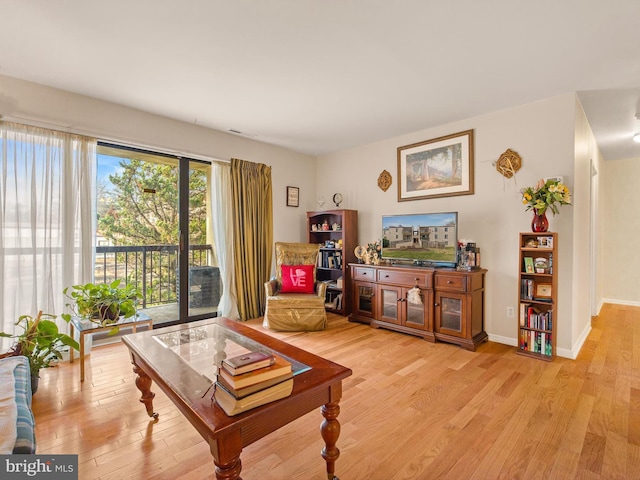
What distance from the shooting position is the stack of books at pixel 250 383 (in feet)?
3.66

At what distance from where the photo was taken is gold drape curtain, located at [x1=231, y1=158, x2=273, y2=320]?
4.21m

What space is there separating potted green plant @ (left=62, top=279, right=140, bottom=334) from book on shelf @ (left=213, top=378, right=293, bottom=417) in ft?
5.72

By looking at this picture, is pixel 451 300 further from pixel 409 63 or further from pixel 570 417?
pixel 409 63

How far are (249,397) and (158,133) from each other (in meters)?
3.43

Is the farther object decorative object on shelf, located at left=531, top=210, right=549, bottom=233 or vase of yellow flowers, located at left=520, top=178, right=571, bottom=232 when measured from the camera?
decorative object on shelf, located at left=531, top=210, right=549, bottom=233

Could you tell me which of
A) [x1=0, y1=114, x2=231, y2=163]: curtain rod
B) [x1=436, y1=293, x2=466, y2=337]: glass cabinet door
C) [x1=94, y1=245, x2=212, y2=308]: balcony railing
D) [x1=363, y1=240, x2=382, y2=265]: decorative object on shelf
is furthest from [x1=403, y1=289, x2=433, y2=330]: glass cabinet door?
[x1=0, y1=114, x2=231, y2=163]: curtain rod

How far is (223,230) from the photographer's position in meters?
4.09

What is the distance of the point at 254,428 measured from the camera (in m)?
1.15

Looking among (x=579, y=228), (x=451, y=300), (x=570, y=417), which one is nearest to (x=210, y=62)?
(x=451, y=300)

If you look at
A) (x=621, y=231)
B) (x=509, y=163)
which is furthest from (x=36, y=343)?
(x=621, y=231)

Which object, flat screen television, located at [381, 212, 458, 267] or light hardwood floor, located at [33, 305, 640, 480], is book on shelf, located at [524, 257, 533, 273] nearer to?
flat screen television, located at [381, 212, 458, 267]

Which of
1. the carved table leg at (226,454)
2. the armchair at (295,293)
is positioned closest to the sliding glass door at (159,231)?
the armchair at (295,293)

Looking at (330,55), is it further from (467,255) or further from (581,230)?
(581,230)

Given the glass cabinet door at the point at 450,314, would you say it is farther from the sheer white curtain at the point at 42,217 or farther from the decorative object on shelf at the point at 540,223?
the sheer white curtain at the point at 42,217
